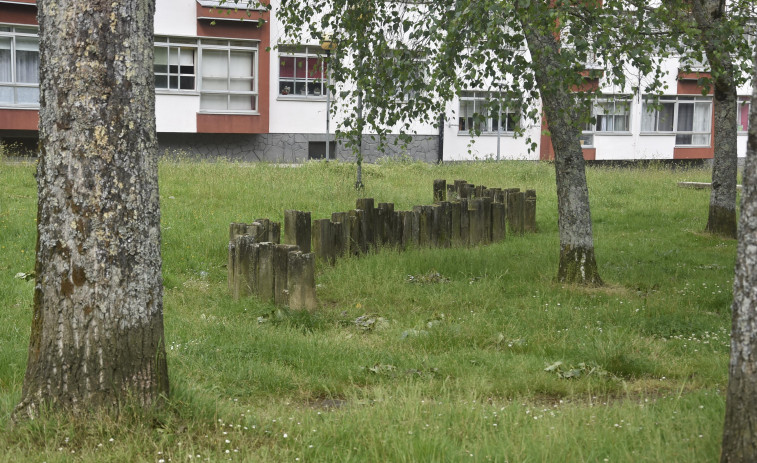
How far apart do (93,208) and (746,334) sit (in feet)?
10.2

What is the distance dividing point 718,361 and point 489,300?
271 centimetres

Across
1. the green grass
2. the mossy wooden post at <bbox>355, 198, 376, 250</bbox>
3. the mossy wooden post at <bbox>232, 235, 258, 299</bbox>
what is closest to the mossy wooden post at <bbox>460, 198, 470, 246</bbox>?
the green grass

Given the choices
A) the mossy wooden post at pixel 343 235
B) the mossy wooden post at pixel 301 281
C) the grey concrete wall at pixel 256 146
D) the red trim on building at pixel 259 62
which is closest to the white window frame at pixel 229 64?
the red trim on building at pixel 259 62

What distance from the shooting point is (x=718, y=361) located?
251 inches

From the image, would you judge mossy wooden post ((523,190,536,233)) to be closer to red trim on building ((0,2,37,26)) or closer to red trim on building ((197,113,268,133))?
red trim on building ((197,113,268,133))

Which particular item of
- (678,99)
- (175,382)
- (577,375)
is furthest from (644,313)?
(678,99)

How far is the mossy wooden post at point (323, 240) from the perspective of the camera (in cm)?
1041

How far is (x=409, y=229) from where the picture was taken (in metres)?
11.7

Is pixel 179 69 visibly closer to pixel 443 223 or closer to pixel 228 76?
pixel 228 76

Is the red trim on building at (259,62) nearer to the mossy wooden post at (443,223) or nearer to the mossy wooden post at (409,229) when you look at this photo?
the mossy wooden post at (443,223)

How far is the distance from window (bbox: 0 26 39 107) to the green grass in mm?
15302

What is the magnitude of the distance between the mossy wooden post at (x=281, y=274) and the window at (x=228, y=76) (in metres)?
23.0

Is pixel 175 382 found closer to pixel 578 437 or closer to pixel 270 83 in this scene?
pixel 578 437

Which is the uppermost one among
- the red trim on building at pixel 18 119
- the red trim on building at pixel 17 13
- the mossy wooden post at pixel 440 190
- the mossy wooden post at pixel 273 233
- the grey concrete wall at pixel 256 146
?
the red trim on building at pixel 17 13
